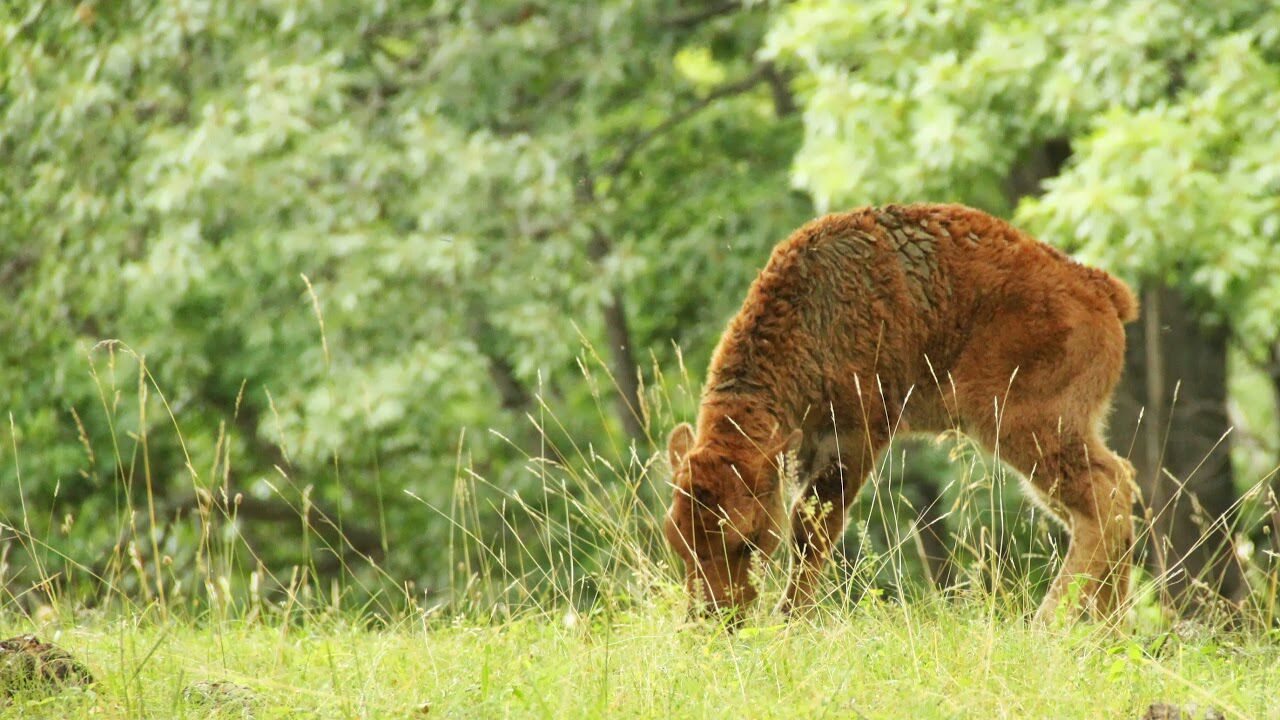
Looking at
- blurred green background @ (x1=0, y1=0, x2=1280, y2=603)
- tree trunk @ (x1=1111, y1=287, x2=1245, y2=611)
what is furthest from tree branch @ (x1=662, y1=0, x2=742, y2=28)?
tree trunk @ (x1=1111, y1=287, x2=1245, y2=611)

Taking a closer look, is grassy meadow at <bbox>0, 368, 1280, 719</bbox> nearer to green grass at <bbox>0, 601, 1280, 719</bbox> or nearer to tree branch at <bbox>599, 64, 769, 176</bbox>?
green grass at <bbox>0, 601, 1280, 719</bbox>

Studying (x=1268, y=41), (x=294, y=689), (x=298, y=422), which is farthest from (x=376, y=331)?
(x=294, y=689)

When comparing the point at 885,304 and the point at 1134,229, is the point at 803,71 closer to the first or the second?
the point at 1134,229

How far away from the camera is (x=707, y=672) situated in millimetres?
3723

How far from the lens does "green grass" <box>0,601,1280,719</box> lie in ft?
10.9

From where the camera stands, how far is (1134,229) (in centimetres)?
713

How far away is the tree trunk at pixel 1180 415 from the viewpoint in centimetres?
927

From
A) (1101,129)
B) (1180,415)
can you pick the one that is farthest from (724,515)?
(1180,415)

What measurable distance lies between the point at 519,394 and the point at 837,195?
4525 mm

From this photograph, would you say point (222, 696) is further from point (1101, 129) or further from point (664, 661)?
point (1101, 129)

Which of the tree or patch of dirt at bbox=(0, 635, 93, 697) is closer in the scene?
patch of dirt at bbox=(0, 635, 93, 697)

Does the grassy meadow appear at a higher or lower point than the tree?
lower

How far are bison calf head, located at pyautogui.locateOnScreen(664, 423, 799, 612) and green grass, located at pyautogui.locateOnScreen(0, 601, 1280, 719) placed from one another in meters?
0.34

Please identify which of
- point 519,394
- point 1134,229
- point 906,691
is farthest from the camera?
point 519,394
